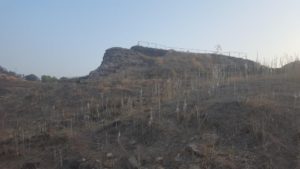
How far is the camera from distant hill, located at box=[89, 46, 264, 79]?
2387cm

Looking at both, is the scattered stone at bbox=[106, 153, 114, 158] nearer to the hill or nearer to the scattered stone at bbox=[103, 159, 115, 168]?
the hill

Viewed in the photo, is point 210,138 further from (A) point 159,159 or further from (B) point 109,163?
(B) point 109,163

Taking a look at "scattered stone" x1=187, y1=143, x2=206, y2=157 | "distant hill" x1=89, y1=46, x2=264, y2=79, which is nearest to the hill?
"scattered stone" x1=187, y1=143, x2=206, y2=157

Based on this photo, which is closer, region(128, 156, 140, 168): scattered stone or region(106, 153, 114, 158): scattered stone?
region(128, 156, 140, 168): scattered stone

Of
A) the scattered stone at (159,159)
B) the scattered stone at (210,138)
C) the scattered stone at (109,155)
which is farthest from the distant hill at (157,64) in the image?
the scattered stone at (159,159)

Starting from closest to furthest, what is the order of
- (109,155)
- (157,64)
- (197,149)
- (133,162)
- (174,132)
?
(133,162) → (197,149) → (109,155) → (174,132) → (157,64)

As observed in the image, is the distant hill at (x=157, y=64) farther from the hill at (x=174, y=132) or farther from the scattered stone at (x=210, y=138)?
the scattered stone at (x=210, y=138)

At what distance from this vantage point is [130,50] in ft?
105

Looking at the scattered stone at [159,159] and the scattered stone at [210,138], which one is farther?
the scattered stone at [210,138]

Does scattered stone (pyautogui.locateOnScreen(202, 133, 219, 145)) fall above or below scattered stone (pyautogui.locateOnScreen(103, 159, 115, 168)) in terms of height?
above

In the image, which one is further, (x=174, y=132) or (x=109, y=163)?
(x=174, y=132)

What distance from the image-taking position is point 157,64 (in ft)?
88.0

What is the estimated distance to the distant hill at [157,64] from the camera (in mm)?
23866

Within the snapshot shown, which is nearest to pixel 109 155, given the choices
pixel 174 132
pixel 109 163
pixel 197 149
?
pixel 109 163
